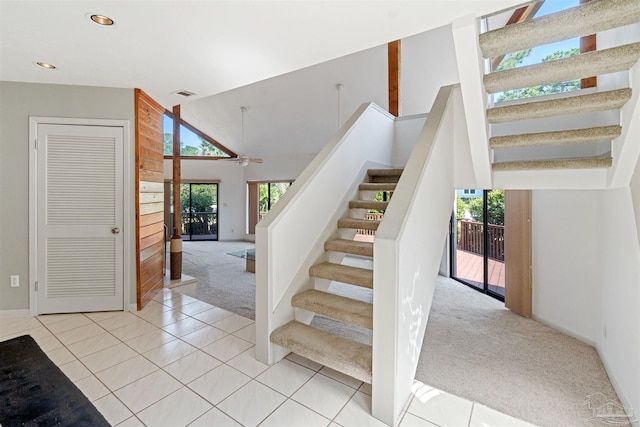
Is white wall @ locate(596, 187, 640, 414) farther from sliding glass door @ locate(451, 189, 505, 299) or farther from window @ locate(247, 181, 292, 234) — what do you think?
window @ locate(247, 181, 292, 234)

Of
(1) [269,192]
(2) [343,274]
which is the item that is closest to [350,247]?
(2) [343,274]

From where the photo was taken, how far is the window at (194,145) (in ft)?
27.9

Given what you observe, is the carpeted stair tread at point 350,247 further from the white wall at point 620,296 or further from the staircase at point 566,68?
the white wall at point 620,296

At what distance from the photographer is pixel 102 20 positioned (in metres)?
1.96

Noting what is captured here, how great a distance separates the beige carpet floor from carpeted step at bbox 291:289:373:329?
0.72 metres

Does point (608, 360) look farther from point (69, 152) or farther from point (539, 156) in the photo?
point (69, 152)

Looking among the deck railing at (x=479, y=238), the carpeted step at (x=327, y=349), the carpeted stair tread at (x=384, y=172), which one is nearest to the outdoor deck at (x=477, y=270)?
the deck railing at (x=479, y=238)

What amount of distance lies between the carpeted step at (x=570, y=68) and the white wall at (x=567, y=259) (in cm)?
159

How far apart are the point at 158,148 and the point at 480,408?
4269 millimetres

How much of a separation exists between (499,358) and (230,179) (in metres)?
8.49

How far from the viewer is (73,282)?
10.3ft

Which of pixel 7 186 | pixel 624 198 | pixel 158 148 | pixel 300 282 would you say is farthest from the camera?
pixel 158 148

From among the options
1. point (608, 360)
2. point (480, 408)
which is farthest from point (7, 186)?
point (608, 360)

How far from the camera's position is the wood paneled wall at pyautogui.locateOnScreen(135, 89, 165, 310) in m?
3.29
